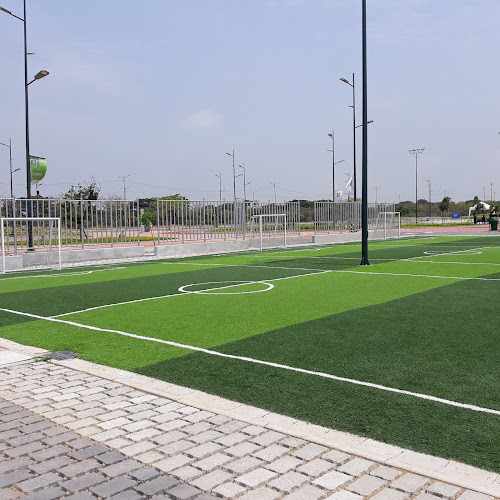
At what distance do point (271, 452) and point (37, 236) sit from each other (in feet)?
62.3

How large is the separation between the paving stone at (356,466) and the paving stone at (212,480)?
75 cm

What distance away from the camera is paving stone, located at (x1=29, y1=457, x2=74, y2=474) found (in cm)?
391

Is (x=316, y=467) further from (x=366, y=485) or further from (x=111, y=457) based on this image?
(x=111, y=457)

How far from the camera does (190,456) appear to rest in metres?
4.05

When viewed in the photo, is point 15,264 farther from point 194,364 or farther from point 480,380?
point 480,380

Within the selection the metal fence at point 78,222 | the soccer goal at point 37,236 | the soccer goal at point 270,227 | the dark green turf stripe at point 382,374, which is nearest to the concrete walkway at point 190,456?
the dark green turf stripe at point 382,374

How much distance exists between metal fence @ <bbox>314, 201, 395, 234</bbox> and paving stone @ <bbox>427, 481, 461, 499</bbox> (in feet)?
106

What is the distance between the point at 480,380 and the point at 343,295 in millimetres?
6122

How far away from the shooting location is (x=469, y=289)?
12094 mm

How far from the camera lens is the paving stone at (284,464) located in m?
3.79

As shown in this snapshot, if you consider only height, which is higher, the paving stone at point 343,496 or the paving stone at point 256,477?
the paving stone at point 343,496

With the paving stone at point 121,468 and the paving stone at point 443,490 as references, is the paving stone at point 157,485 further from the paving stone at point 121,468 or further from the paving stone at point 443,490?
the paving stone at point 443,490

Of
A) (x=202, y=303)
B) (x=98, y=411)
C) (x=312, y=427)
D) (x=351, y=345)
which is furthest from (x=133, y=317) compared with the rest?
(x=312, y=427)

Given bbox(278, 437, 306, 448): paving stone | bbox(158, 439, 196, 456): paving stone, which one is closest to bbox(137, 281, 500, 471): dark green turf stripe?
bbox(278, 437, 306, 448): paving stone
